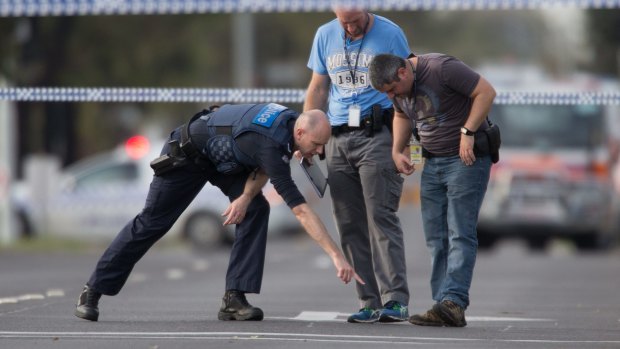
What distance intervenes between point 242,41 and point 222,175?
105ft

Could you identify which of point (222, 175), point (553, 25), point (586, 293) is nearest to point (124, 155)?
point (586, 293)

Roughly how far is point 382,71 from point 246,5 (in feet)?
18.7

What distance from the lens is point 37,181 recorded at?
86.4 feet

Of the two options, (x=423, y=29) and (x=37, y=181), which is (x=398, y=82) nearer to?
(x=37, y=181)

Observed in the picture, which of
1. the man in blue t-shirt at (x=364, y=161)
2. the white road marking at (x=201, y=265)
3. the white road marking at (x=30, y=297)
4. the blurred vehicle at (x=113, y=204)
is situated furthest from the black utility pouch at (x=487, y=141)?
the blurred vehicle at (x=113, y=204)

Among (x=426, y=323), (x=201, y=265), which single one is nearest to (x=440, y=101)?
(x=426, y=323)

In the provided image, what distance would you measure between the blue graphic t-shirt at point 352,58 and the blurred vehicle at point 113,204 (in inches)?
603

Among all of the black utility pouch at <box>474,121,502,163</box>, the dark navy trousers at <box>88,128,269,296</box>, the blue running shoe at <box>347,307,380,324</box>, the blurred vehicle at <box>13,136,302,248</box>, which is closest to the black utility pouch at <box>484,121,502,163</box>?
the black utility pouch at <box>474,121,502,163</box>

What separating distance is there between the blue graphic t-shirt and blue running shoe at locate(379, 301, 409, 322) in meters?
1.16

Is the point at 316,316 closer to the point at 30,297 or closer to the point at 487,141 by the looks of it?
the point at 487,141

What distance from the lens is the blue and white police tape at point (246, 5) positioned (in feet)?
44.6

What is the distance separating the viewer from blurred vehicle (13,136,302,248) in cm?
2558

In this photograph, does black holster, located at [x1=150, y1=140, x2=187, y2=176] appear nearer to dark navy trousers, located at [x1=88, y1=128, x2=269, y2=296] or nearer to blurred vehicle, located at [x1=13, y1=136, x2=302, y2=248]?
dark navy trousers, located at [x1=88, y1=128, x2=269, y2=296]

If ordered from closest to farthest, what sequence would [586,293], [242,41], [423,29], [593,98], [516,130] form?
[593,98] < [586,293] < [516,130] < [242,41] < [423,29]
